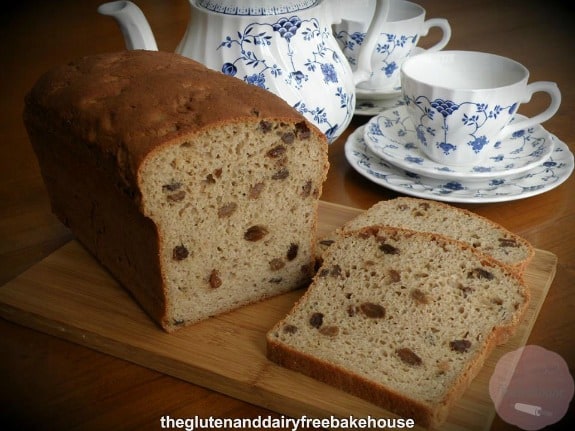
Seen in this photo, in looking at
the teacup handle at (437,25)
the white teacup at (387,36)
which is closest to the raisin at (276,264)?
the white teacup at (387,36)

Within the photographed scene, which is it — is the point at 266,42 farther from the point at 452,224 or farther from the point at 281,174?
the point at 452,224

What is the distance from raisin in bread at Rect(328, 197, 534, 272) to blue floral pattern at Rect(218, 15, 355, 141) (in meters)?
0.36

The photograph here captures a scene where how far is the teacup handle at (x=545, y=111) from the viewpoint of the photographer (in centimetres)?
212

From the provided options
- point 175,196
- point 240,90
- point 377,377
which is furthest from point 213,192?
point 377,377

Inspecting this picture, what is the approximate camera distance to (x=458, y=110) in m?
2.03

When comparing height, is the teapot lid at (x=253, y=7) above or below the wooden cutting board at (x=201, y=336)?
above

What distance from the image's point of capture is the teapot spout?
1.92 meters

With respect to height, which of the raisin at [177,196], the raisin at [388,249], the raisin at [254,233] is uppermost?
the raisin at [177,196]

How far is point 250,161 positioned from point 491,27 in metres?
2.53

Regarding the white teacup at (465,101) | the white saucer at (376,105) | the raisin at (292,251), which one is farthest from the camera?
the white saucer at (376,105)

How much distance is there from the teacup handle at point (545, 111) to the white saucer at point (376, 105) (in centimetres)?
52

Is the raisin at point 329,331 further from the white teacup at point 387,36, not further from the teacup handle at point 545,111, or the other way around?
the white teacup at point 387,36

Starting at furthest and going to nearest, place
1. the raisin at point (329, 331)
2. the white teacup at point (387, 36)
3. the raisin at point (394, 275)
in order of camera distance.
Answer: the white teacup at point (387, 36) → the raisin at point (394, 275) → the raisin at point (329, 331)

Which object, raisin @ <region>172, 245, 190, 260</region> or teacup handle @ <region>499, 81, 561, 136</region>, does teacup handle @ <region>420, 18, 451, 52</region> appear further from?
raisin @ <region>172, 245, 190, 260</region>
